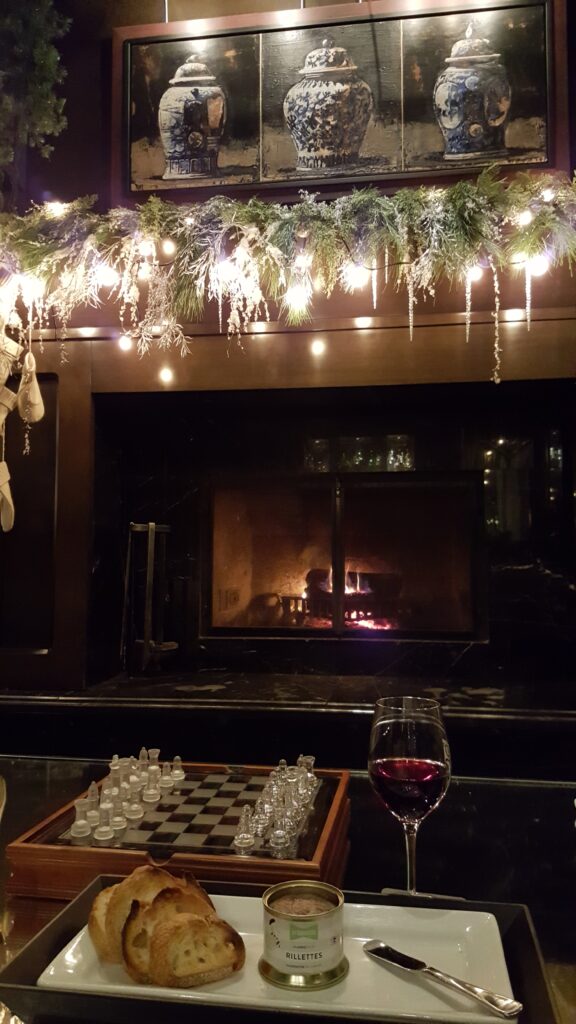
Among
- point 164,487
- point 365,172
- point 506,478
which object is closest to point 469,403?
point 506,478

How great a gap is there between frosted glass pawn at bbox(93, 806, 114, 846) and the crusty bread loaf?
0.23 meters

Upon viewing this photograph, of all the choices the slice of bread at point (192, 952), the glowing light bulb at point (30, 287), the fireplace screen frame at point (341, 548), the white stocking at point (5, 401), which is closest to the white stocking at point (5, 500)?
the white stocking at point (5, 401)

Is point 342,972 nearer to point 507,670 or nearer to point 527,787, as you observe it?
point 527,787

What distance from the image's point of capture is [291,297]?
2326 mm

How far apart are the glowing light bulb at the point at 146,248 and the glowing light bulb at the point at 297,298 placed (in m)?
0.42

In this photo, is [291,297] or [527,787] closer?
[527,787]

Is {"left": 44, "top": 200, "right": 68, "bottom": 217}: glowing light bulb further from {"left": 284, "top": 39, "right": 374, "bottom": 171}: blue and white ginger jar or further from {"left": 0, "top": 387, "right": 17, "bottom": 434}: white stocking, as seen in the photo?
{"left": 284, "top": 39, "right": 374, "bottom": 171}: blue and white ginger jar

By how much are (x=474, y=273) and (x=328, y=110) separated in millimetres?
942

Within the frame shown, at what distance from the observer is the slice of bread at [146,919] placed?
0.63m

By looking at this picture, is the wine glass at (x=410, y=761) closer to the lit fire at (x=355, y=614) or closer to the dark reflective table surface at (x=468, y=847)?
the dark reflective table surface at (x=468, y=847)

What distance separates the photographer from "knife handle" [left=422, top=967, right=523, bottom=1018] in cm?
57

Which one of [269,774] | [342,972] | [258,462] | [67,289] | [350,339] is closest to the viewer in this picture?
[342,972]

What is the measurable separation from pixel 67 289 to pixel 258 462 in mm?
1117

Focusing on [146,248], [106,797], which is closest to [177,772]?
[106,797]
